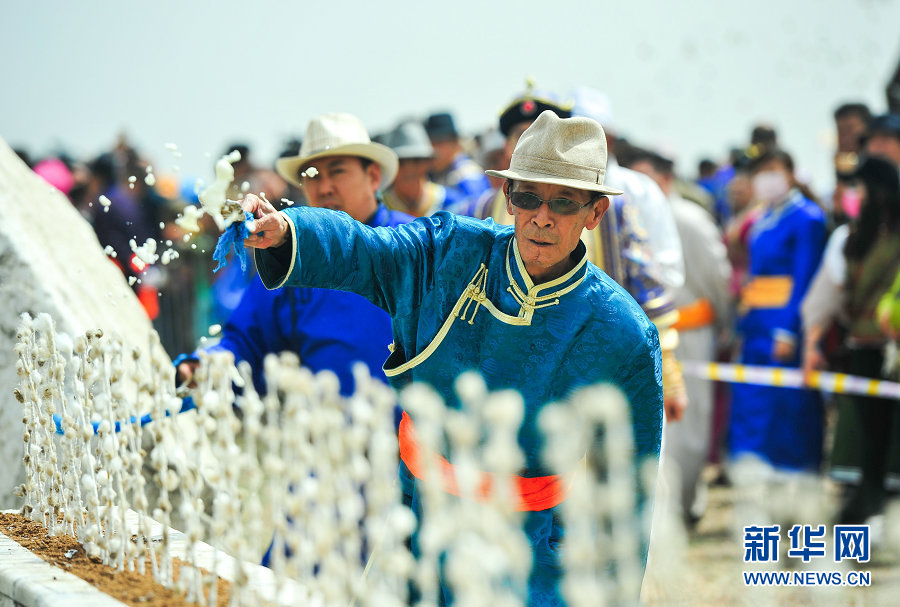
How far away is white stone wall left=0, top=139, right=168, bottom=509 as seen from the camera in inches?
175

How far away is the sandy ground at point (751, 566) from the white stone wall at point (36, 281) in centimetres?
299

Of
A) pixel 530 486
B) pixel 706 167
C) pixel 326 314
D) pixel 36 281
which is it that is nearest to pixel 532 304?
pixel 530 486

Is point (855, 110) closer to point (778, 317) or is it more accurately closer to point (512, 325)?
point (778, 317)

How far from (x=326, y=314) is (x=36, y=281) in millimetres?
1132

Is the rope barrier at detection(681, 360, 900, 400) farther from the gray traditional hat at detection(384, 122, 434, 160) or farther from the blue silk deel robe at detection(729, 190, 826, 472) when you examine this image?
the gray traditional hat at detection(384, 122, 434, 160)

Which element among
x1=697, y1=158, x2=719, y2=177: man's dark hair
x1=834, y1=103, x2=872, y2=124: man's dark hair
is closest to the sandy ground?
x1=834, y1=103, x2=872, y2=124: man's dark hair

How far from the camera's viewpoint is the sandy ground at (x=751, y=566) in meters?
5.91

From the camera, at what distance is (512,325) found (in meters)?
3.26

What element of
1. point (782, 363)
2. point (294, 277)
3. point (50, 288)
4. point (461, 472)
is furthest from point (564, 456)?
point (782, 363)

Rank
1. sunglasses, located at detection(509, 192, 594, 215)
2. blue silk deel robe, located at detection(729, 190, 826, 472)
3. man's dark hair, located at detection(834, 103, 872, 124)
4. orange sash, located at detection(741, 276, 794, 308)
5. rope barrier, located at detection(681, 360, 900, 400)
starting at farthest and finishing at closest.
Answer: man's dark hair, located at detection(834, 103, 872, 124) → orange sash, located at detection(741, 276, 794, 308) → blue silk deel robe, located at detection(729, 190, 826, 472) → rope barrier, located at detection(681, 360, 900, 400) → sunglasses, located at detection(509, 192, 594, 215)

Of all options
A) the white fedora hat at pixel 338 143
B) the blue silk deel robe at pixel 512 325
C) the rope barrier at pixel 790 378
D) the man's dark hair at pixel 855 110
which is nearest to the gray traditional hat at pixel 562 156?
the blue silk deel robe at pixel 512 325

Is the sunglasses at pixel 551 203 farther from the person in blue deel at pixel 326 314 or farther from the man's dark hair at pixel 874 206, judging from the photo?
the man's dark hair at pixel 874 206

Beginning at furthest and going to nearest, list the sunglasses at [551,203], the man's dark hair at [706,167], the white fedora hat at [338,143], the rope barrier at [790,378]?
1. the man's dark hair at [706,167]
2. the rope barrier at [790,378]
3. the white fedora hat at [338,143]
4. the sunglasses at [551,203]

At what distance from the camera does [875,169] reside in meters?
7.10
